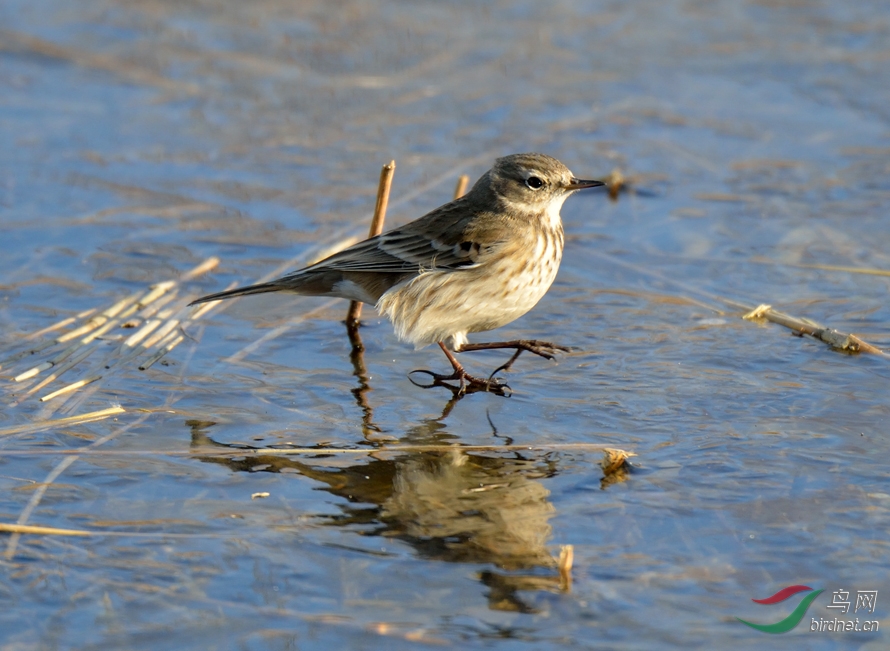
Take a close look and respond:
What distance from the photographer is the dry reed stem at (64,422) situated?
226 inches

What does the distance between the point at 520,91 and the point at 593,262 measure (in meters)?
3.60

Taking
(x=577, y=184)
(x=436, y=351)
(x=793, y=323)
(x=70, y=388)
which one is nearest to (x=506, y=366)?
(x=436, y=351)

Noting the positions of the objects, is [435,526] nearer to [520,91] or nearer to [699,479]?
[699,479]

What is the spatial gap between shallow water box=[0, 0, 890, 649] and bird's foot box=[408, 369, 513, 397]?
0.25ft

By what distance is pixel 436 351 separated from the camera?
731 cm

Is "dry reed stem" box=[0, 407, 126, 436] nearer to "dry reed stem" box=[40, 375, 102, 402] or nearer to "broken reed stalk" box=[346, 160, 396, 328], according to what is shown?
"dry reed stem" box=[40, 375, 102, 402]

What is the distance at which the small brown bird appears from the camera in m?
6.72

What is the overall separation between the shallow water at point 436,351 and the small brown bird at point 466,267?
0.34 meters

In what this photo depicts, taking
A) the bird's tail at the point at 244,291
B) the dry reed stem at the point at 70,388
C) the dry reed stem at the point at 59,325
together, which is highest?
the bird's tail at the point at 244,291

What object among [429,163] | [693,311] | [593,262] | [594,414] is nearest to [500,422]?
[594,414]

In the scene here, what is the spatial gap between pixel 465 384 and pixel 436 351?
83 centimetres

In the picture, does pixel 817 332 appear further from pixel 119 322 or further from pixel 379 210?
pixel 119 322

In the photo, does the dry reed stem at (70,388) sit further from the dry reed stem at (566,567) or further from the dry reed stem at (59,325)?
the dry reed stem at (566,567)

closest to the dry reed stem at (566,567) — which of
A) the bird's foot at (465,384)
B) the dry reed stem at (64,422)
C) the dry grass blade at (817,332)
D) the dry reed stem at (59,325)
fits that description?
the bird's foot at (465,384)
